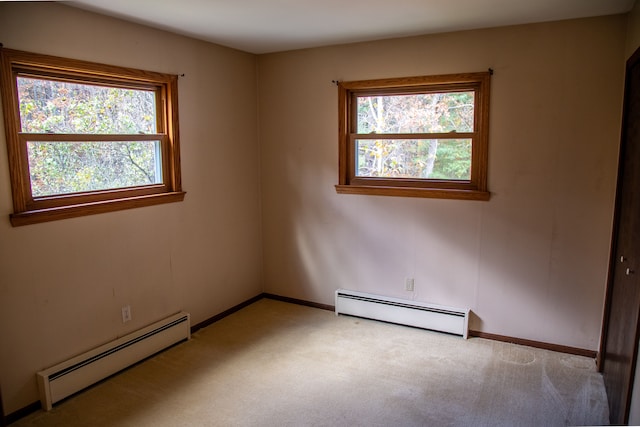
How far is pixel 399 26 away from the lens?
3.31 metres

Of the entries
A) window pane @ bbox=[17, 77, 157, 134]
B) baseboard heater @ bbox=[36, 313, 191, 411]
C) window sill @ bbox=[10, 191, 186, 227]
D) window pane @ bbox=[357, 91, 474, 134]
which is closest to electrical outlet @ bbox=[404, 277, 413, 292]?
window pane @ bbox=[357, 91, 474, 134]

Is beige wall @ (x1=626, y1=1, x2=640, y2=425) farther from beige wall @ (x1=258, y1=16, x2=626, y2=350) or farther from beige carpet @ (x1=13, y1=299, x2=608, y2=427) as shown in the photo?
beige carpet @ (x1=13, y1=299, x2=608, y2=427)

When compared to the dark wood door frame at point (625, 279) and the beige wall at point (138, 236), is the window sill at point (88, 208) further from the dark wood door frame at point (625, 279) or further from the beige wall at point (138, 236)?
the dark wood door frame at point (625, 279)

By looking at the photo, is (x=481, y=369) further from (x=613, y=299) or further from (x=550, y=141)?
(x=550, y=141)

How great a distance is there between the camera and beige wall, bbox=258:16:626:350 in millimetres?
3145

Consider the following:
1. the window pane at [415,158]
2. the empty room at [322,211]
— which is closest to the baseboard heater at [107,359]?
the empty room at [322,211]

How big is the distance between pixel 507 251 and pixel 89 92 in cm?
322

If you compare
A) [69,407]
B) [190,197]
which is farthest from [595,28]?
[69,407]

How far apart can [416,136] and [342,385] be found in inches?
80.0

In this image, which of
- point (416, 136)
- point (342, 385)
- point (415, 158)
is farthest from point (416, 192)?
point (342, 385)

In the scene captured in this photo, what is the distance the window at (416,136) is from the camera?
352 cm

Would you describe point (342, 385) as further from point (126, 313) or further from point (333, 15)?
point (333, 15)

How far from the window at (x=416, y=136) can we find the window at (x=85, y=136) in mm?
1528

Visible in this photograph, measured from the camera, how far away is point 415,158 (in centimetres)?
379
